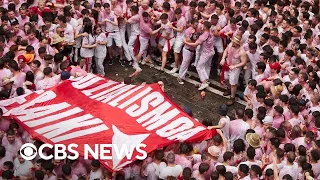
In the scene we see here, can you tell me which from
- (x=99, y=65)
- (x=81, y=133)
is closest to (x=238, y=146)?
(x=81, y=133)

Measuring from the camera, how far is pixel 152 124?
10.5 meters

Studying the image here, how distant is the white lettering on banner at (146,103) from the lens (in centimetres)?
1079

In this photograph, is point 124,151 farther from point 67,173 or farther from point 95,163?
point 67,173

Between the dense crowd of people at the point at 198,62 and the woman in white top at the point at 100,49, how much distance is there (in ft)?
0.09

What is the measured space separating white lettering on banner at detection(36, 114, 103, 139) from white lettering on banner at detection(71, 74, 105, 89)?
102 cm

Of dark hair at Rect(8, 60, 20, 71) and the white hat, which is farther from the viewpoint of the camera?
dark hair at Rect(8, 60, 20, 71)

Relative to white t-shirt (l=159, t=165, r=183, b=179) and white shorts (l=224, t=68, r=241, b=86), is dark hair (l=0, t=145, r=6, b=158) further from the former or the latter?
white shorts (l=224, t=68, r=241, b=86)

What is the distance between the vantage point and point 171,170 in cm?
935

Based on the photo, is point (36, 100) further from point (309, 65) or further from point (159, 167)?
point (309, 65)

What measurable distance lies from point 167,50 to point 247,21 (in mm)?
2132

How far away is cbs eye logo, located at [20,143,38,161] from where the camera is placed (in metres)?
9.57

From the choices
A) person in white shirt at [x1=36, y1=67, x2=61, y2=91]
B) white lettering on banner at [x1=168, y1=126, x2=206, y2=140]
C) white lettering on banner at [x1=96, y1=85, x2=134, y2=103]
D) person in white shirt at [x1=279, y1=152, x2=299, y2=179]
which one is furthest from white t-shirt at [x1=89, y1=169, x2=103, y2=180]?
person in white shirt at [x1=279, y1=152, x2=299, y2=179]

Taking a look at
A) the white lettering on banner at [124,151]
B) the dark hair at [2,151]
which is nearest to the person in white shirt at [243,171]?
the white lettering on banner at [124,151]

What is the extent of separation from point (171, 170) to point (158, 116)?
1.69 m
